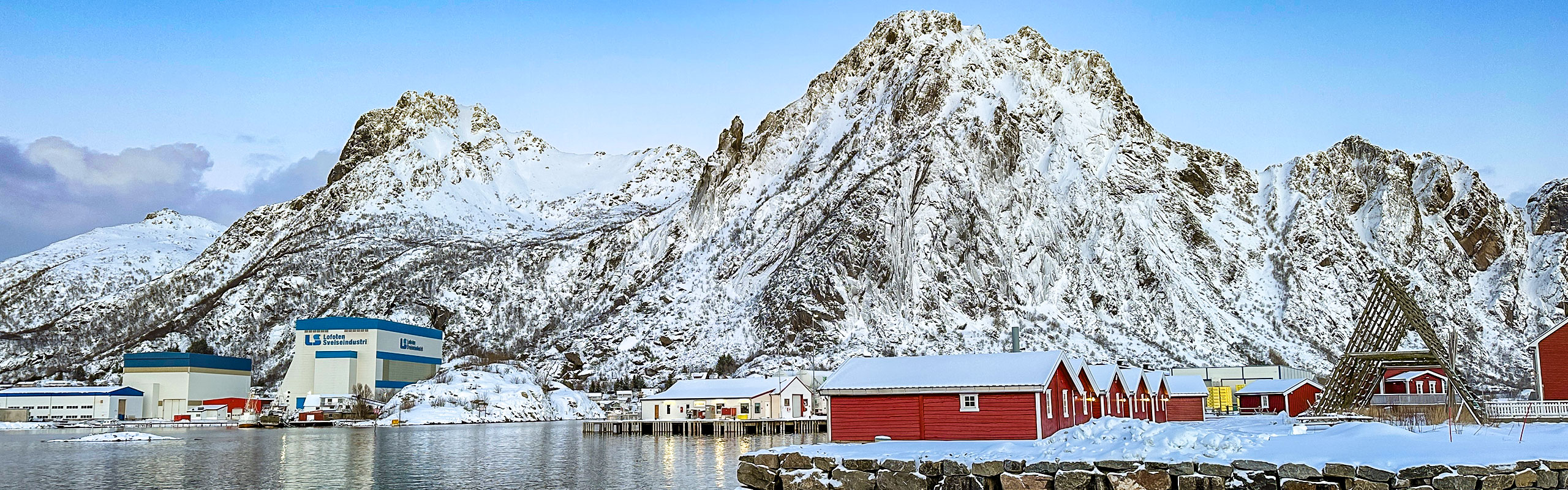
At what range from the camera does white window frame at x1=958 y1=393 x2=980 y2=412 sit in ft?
131

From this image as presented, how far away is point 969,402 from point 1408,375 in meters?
28.9

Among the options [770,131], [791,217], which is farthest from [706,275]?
[770,131]

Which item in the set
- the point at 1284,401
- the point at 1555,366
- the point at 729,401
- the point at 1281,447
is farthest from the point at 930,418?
the point at 729,401

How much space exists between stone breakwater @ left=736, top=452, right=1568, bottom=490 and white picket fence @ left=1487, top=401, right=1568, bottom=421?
876 inches

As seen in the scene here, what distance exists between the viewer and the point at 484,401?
427ft

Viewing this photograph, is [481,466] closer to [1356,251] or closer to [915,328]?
[915,328]

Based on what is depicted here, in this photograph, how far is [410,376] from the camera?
156 meters

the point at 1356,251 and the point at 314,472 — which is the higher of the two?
the point at 1356,251

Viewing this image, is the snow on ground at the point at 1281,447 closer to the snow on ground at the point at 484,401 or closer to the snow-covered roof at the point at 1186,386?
the snow-covered roof at the point at 1186,386

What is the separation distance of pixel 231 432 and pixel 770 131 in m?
104

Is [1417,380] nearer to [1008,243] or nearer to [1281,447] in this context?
[1281,447]

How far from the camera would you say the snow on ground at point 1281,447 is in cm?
2333

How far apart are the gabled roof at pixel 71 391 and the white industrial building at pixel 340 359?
18.2 metres

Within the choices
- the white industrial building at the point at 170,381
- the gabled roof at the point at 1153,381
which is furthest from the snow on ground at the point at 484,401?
the gabled roof at the point at 1153,381
